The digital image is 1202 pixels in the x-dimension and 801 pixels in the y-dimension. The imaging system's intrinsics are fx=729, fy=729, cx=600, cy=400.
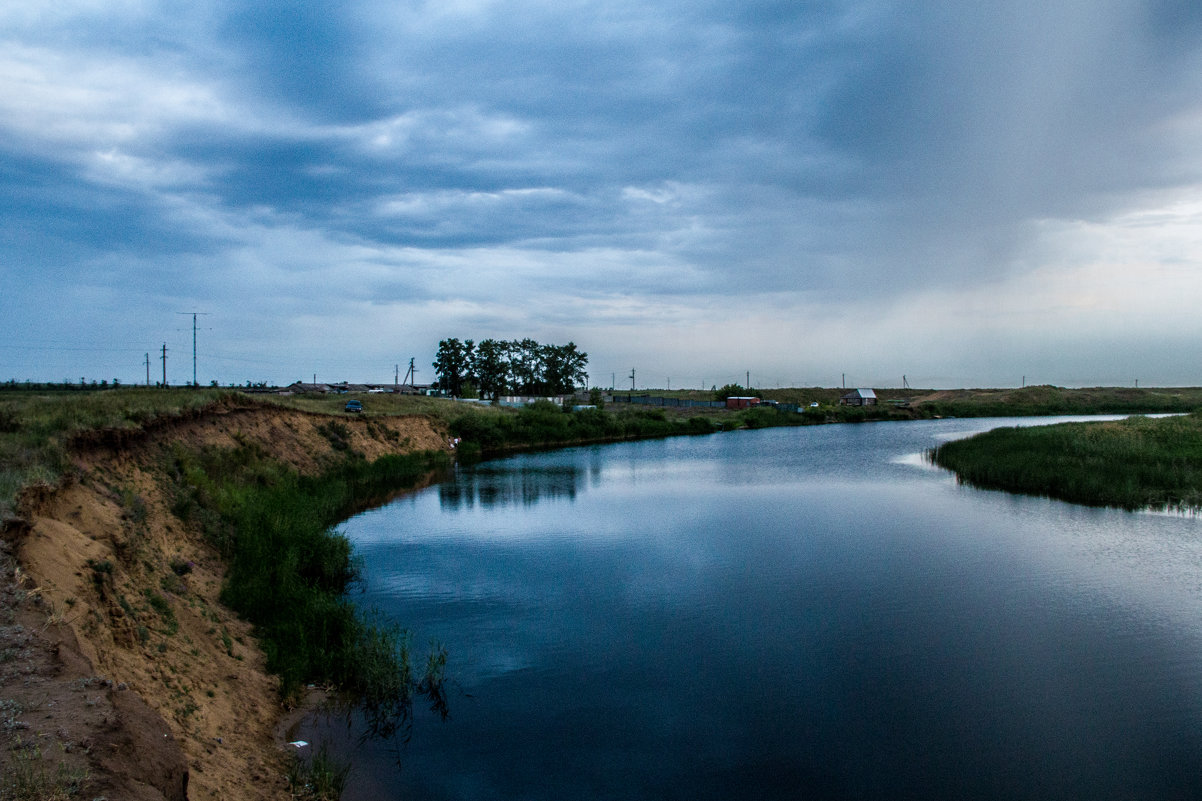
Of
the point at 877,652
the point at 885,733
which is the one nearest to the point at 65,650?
the point at 885,733

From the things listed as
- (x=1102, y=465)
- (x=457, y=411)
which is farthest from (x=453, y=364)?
(x=1102, y=465)

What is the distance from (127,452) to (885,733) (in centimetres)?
1532

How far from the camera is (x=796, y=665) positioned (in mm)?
11242

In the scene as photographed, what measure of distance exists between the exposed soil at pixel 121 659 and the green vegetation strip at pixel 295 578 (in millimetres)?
445

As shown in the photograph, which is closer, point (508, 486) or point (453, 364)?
point (508, 486)

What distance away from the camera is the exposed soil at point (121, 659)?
5520mm

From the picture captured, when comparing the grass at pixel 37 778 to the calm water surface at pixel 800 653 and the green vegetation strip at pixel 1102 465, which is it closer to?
the calm water surface at pixel 800 653

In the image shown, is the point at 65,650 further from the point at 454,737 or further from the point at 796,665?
the point at 796,665

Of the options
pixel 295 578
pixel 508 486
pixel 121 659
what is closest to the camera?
pixel 121 659

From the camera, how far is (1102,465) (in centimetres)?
2759

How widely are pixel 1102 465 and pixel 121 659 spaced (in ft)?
102

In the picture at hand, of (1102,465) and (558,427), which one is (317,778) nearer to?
(1102,465)

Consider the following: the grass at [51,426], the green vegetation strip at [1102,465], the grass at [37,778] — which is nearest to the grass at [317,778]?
the grass at [37,778]

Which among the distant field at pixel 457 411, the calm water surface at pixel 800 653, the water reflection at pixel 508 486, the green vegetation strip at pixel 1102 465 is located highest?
the distant field at pixel 457 411
